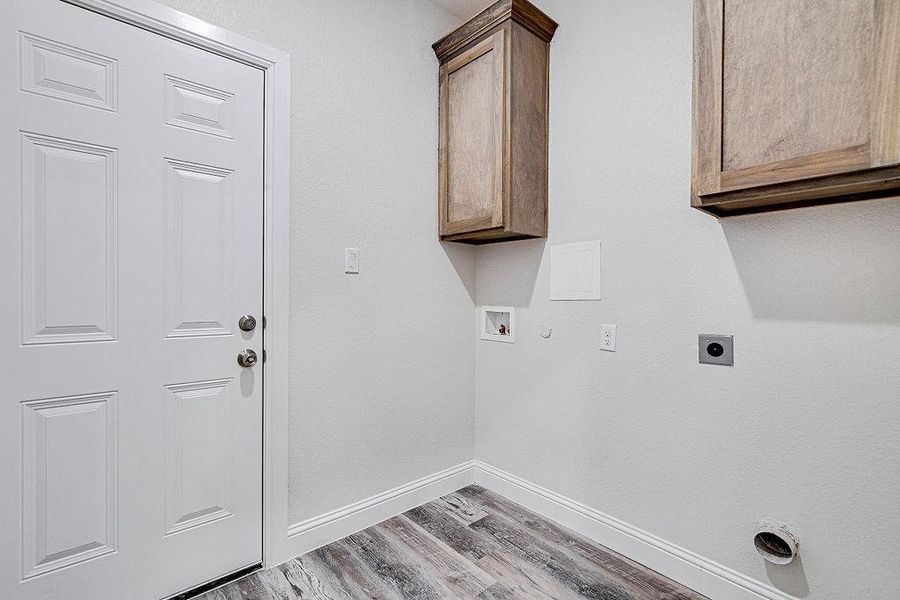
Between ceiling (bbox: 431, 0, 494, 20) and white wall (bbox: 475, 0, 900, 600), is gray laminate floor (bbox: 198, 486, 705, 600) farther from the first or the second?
ceiling (bbox: 431, 0, 494, 20)

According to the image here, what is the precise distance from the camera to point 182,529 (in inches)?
61.9

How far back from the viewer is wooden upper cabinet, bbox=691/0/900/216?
3.41 feet

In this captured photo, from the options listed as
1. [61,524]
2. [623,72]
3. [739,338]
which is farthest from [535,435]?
[61,524]

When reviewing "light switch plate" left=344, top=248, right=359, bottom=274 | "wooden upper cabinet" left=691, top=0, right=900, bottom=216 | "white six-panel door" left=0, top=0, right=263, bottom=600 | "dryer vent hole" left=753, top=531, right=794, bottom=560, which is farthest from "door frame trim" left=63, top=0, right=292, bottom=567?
"dryer vent hole" left=753, top=531, right=794, bottom=560

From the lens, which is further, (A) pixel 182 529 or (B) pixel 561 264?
(B) pixel 561 264

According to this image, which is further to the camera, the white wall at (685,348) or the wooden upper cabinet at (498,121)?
the wooden upper cabinet at (498,121)

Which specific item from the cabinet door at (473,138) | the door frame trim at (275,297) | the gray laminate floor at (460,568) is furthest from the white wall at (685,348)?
the door frame trim at (275,297)

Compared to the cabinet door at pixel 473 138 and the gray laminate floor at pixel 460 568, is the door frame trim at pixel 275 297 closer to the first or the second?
the gray laminate floor at pixel 460 568

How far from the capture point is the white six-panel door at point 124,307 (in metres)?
1.30

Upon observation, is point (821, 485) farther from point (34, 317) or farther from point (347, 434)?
point (34, 317)

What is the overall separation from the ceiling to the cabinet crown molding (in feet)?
0.79

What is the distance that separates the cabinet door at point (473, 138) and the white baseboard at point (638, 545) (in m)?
1.34

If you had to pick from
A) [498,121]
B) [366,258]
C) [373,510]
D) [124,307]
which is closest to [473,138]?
[498,121]

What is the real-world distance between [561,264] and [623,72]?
84 centimetres
